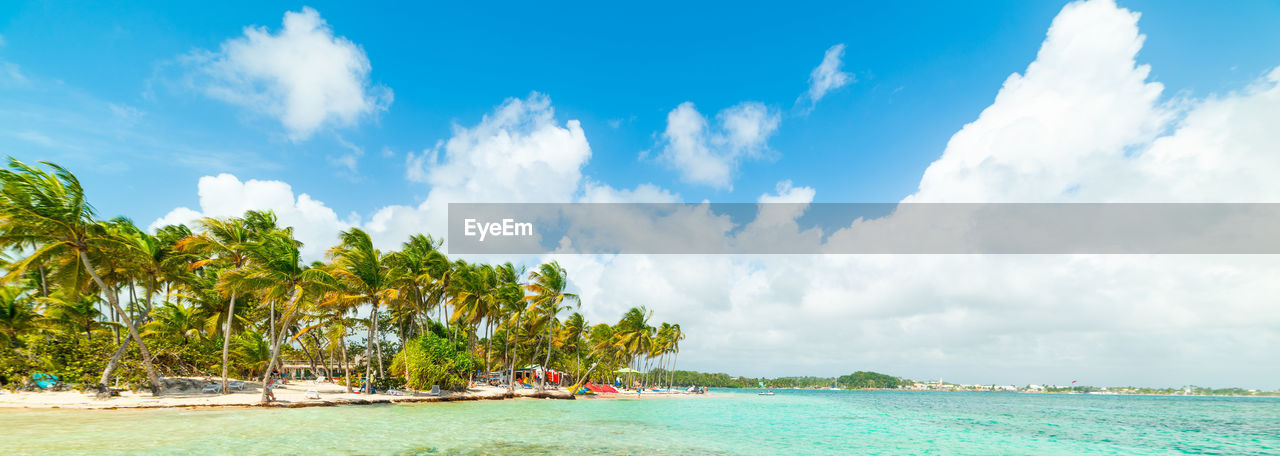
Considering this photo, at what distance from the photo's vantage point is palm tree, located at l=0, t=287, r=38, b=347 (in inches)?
787

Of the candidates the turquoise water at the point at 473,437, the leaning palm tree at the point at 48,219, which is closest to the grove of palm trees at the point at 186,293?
the leaning palm tree at the point at 48,219

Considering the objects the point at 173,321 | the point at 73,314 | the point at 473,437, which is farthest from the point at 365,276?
the point at 473,437

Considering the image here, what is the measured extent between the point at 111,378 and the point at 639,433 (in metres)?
22.5

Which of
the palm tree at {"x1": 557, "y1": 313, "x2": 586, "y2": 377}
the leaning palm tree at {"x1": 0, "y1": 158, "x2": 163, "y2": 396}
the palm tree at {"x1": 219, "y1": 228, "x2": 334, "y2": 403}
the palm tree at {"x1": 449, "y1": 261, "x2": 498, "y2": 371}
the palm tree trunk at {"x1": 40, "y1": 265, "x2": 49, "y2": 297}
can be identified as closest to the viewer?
the leaning palm tree at {"x1": 0, "y1": 158, "x2": 163, "y2": 396}

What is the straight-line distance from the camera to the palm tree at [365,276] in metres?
26.8

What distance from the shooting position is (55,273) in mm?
21734

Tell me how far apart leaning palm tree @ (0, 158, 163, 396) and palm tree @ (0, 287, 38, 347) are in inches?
55.1

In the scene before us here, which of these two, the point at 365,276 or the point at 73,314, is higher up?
the point at 365,276

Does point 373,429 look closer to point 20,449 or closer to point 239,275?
point 20,449

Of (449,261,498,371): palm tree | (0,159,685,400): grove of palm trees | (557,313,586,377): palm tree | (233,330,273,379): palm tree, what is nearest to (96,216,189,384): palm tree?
(0,159,685,400): grove of palm trees

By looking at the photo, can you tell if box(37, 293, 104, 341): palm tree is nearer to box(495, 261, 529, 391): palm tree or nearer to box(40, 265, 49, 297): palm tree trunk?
box(40, 265, 49, 297): palm tree trunk

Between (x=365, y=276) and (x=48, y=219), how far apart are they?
1141 cm

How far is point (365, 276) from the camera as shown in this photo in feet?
87.6

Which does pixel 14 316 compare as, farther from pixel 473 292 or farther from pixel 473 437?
pixel 473 437
